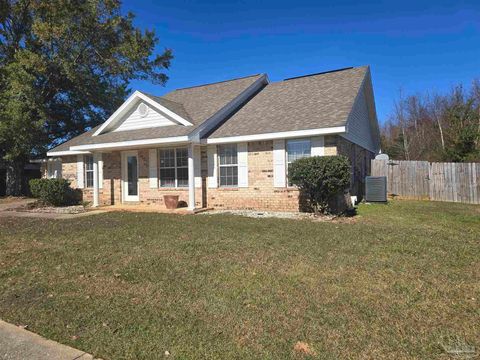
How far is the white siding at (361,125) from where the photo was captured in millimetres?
13664

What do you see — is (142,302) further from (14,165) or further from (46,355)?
(14,165)

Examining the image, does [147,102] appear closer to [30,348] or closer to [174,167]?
[174,167]

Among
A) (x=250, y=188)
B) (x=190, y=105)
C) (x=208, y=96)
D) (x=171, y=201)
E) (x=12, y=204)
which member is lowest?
(x=12, y=204)

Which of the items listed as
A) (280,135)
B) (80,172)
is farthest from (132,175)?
(280,135)

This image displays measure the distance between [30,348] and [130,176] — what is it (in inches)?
491

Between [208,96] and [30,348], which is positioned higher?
[208,96]

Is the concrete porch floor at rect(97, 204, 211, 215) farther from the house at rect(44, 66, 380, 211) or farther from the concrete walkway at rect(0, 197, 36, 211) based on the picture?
the concrete walkway at rect(0, 197, 36, 211)

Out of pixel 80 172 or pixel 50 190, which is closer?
pixel 50 190

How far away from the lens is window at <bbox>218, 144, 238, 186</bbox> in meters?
12.9

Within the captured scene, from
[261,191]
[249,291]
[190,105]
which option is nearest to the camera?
[249,291]

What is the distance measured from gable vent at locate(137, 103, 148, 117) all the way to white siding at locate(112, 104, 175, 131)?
4.1 inches

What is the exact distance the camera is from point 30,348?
3.28m

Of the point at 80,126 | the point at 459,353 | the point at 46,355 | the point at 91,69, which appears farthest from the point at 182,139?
the point at 80,126

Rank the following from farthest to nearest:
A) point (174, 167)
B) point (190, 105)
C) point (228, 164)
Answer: point (190, 105)
point (174, 167)
point (228, 164)
